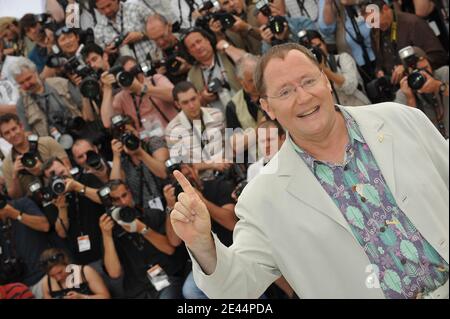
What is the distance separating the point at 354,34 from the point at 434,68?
0.32 metres

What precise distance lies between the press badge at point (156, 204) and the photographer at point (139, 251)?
2 cm

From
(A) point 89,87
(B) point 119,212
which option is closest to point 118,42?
(A) point 89,87

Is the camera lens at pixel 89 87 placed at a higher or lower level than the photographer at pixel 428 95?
higher

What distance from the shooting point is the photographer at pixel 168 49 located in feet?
8.49

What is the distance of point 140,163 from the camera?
248 cm

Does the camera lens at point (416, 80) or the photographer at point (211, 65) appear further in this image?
the photographer at point (211, 65)

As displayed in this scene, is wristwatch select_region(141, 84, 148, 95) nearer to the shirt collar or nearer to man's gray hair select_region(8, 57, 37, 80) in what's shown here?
man's gray hair select_region(8, 57, 37, 80)

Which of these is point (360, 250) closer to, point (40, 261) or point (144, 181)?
point (144, 181)

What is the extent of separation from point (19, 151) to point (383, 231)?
212cm

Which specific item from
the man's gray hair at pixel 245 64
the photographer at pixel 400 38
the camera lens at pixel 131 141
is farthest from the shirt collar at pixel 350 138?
the camera lens at pixel 131 141

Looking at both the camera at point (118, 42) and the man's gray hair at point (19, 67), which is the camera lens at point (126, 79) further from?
the man's gray hair at point (19, 67)

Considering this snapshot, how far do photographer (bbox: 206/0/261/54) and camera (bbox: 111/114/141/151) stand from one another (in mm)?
531

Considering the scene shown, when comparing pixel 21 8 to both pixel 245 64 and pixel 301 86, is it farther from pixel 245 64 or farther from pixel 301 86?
→ pixel 301 86
